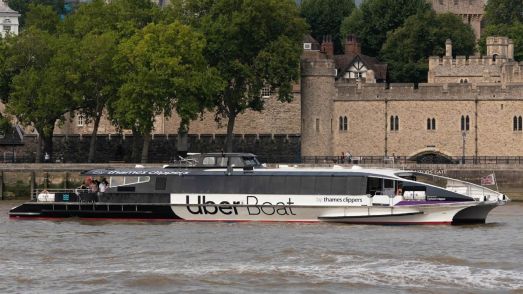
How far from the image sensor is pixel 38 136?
108 metres

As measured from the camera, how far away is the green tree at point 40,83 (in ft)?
340

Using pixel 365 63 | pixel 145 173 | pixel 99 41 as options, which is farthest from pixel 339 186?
pixel 365 63

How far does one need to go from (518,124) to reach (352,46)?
3699 cm

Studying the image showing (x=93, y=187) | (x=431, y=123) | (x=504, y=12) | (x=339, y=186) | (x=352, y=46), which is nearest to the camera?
(x=339, y=186)

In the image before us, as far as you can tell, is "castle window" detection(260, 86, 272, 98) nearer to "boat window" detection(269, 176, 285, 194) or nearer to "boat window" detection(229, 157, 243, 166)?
"boat window" detection(229, 157, 243, 166)

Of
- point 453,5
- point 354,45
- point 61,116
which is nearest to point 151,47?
point 61,116

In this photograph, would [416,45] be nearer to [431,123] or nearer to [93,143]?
[431,123]

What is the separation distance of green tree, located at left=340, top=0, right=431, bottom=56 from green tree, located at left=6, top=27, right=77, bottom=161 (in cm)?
4415

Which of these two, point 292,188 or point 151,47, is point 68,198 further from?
point 151,47

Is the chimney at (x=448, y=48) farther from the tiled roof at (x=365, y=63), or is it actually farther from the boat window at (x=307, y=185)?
the boat window at (x=307, y=185)

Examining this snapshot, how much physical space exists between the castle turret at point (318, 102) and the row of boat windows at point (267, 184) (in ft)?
107

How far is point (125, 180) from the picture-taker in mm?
79562

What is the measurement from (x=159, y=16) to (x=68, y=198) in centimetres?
3270

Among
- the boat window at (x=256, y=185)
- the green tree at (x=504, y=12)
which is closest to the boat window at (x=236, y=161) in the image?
the boat window at (x=256, y=185)
